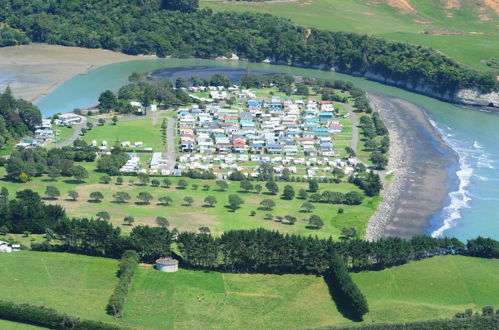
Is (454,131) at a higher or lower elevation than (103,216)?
higher

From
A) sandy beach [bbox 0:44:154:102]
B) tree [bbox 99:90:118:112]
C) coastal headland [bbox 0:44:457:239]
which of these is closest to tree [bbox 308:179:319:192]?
coastal headland [bbox 0:44:457:239]

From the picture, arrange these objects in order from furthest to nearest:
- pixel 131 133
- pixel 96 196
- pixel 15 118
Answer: pixel 131 133 → pixel 15 118 → pixel 96 196

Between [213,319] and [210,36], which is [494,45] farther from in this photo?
[213,319]

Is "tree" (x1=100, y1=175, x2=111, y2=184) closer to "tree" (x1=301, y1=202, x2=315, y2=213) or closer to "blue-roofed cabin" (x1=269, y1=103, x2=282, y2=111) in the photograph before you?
"tree" (x1=301, y1=202, x2=315, y2=213)

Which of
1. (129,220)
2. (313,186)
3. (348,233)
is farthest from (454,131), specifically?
(129,220)

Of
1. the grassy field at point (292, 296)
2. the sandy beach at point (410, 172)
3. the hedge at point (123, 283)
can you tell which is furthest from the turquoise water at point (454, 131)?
the hedge at point (123, 283)

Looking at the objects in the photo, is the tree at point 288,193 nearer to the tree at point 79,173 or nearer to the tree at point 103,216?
the tree at point 103,216

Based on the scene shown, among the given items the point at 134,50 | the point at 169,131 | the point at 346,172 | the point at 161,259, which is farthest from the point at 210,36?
the point at 161,259

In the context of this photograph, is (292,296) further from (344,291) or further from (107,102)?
(107,102)
